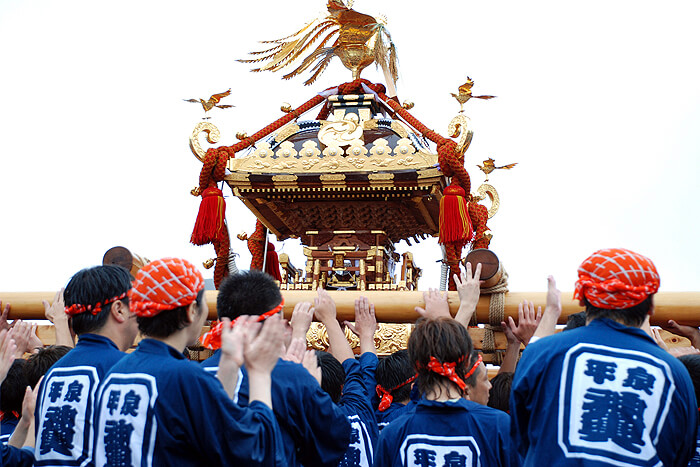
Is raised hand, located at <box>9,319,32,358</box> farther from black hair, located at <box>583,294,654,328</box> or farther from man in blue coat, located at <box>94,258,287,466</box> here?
black hair, located at <box>583,294,654,328</box>

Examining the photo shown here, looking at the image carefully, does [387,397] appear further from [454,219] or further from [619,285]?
[454,219]

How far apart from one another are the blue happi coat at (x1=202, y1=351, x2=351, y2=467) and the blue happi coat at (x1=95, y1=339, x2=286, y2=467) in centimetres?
21

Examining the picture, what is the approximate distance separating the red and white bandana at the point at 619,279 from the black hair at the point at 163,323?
1180 millimetres

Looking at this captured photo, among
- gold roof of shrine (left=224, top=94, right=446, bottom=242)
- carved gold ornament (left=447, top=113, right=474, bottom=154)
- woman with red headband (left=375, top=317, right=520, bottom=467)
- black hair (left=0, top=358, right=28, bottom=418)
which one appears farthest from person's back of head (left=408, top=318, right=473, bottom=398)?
carved gold ornament (left=447, top=113, right=474, bottom=154)

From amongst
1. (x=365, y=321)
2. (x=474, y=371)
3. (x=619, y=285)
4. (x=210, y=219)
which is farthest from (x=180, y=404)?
(x=210, y=219)

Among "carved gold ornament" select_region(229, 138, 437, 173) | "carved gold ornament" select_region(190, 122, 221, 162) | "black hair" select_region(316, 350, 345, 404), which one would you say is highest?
"carved gold ornament" select_region(190, 122, 221, 162)

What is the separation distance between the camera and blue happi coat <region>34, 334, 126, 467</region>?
2016 mm

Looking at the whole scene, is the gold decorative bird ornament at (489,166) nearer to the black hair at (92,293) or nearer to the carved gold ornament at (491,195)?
the carved gold ornament at (491,195)

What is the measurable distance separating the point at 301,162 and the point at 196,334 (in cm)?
506

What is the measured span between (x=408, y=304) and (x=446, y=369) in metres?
1.07

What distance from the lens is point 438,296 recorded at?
308 centimetres

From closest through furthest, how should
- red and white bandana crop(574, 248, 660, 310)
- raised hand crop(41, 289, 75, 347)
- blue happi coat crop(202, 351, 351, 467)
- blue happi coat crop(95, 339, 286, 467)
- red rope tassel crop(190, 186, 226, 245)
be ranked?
blue happi coat crop(95, 339, 286, 467) → red and white bandana crop(574, 248, 660, 310) → blue happi coat crop(202, 351, 351, 467) → raised hand crop(41, 289, 75, 347) → red rope tassel crop(190, 186, 226, 245)

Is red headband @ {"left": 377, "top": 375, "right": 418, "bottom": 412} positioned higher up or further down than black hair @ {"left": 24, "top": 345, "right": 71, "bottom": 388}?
further down

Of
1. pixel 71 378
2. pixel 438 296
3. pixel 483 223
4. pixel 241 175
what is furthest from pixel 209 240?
pixel 71 378
